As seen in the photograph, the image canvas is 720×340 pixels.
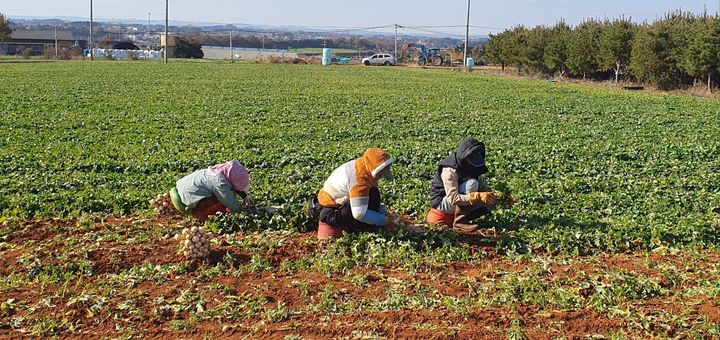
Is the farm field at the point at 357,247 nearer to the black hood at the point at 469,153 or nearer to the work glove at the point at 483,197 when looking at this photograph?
the work glove at the point at 483,197

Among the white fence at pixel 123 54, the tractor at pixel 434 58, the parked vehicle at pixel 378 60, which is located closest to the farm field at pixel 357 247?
the parked vehicle at pixel 378 60

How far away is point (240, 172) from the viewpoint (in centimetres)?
805

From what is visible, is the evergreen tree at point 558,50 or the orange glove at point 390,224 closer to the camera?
the orange glove at point 390,224

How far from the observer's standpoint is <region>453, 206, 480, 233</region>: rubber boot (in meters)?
7.91

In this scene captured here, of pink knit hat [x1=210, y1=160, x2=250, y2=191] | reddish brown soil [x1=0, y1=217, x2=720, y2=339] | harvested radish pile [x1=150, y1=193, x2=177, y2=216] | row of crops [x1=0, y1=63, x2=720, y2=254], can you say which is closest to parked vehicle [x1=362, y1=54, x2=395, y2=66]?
row of crops [x1=0, y1=63, x2=720, y2=254]

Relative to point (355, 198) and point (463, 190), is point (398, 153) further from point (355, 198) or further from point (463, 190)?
point (355, 198)

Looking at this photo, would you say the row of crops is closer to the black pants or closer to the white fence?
the black pants

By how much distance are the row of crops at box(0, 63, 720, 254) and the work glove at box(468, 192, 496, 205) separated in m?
0.48

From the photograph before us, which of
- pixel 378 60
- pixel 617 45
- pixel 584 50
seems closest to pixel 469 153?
pixel 617 45

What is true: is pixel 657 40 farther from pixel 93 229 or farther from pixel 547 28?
pixel 93 229

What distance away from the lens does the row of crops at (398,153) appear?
8.56m

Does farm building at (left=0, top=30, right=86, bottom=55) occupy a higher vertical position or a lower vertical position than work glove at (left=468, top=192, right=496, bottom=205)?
higher

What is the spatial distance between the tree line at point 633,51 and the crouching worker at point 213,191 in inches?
1265

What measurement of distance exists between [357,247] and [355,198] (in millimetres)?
518
